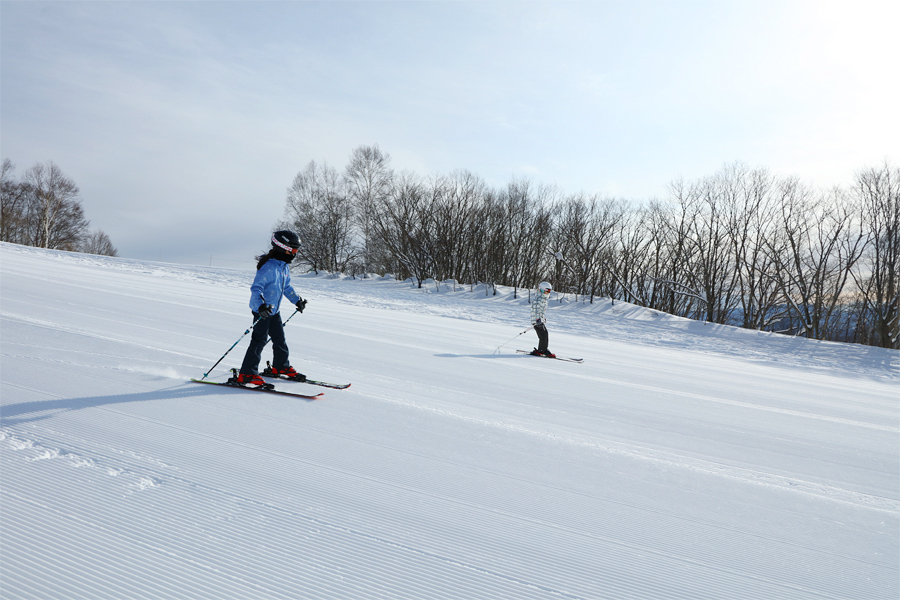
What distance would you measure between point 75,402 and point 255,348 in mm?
1717

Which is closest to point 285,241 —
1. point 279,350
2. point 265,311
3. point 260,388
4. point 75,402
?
point 265,311

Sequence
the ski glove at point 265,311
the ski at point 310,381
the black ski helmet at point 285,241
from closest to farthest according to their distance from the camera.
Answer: the ski glove at point 265,311, the black ski helmet at point 285,241, the ski at point 310,381

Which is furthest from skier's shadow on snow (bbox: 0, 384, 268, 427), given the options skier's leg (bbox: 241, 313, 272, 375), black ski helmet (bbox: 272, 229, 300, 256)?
black ski helmet (bbox: 272, 229, 300, 256)

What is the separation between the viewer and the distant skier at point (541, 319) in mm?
9539

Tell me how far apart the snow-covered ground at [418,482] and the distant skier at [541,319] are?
1.89 meters

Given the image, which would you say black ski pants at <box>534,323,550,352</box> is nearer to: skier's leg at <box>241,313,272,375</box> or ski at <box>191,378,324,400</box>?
ski at <box>191,378,324,400</box>

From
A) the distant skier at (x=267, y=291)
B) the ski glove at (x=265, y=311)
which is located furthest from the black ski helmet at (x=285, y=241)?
the ski glove at (x=265, y=311)

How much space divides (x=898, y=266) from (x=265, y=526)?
105ft

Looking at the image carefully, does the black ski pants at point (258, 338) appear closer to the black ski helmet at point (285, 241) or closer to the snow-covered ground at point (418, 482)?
the snow-covered ground at point (418, 482)

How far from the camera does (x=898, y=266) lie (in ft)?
76.1

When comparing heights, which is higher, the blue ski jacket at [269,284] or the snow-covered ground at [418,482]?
the blue ski jacket at [269,284]

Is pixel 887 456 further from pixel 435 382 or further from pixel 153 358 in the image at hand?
pixel 153 358

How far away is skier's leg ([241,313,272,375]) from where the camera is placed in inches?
210

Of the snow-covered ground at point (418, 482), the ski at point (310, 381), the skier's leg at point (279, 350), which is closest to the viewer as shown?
the snow-covered ground at point (418, 482)
